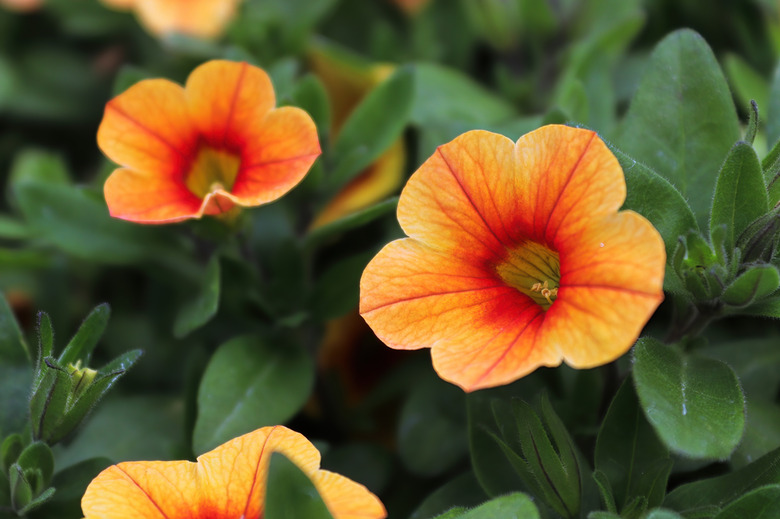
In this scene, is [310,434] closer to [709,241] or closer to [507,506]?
[507,506]

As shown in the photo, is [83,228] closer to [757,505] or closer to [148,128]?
[148,128]

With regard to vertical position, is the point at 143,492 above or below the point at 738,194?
below

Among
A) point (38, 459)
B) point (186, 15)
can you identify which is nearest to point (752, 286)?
point (38, 459)

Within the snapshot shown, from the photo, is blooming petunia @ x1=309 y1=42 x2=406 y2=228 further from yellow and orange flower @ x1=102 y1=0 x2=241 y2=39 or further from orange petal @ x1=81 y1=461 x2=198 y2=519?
orange petal @ x1=81 y1=461 x2=198 y2=519

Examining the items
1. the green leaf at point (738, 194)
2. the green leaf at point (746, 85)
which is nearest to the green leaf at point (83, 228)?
the green leaf at point (738, 194)

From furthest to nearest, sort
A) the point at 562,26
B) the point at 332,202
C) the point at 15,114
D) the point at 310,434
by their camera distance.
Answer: the point at 15,114, the point at 562,26, the point at 332,202, the point at 310,434

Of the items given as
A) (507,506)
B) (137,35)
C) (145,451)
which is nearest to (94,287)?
(145,451)
